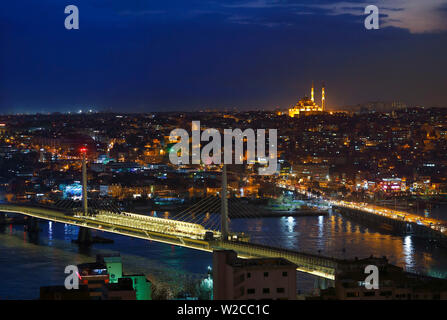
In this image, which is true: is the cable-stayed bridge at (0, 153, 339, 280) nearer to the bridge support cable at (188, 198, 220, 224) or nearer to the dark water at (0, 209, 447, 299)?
the bridge support cable at (188, 198, 220, 224)

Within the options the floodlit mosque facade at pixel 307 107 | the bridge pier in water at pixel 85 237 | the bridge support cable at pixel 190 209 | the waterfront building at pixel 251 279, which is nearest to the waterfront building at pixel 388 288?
the waterfront building at pixel 251 279

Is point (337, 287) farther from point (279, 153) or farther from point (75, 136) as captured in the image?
point (75, 136)

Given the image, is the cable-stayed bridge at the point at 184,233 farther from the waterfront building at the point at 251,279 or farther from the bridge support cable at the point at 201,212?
the waterfront building at the point at 251,279

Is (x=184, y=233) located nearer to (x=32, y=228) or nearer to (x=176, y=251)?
(x=176, y=251)

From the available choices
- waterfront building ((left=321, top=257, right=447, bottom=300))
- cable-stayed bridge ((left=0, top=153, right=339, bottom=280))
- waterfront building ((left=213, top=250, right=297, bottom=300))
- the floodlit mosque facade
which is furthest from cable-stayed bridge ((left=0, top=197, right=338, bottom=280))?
the floodlit mosque facade

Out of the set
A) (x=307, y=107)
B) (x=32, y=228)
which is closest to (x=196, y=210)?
(x=32, y=228)
